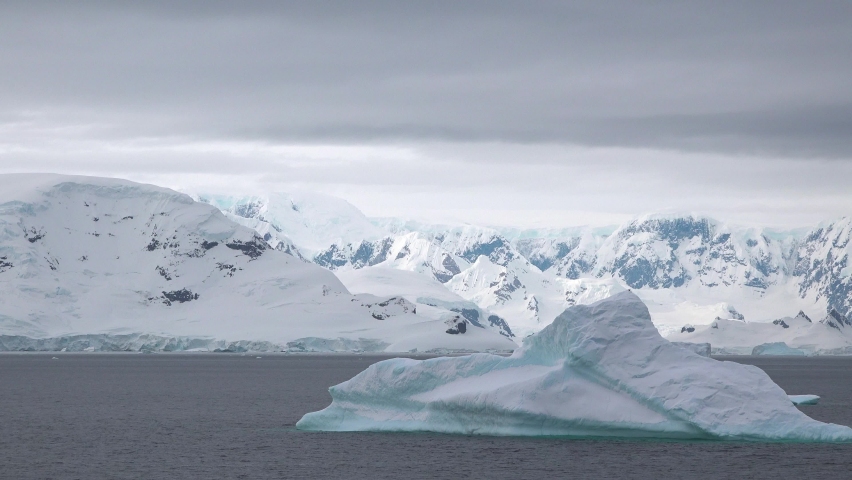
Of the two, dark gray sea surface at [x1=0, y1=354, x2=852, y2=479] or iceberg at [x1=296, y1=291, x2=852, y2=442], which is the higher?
iceberg at [x1=296, y1=291, x2=852, y2=442]

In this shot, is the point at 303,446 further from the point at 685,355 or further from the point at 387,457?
the point at 685,355

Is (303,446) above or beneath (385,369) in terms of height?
beneath

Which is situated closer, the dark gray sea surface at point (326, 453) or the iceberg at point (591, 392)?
the dark gray sea surface at point (326, 453)

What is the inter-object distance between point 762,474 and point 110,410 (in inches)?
2101

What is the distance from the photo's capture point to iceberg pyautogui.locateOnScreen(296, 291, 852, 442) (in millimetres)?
52250

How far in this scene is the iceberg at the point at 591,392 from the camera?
2057 inches

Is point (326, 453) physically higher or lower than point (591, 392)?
lower

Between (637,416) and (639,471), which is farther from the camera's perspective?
(637,416)

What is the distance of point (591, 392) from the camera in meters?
54.7

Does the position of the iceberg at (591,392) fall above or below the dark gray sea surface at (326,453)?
above

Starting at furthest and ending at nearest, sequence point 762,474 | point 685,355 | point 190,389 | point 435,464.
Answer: point 190,389 → point 685,355 → point 435,464 → point 762,474

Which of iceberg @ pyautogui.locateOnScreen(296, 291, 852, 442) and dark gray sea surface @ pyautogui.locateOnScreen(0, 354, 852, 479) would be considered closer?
dark gray sea surface @ pyautogui.locateOnScreen(0, 354, 852, 479)

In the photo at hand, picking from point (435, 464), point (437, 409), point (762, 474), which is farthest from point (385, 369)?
point (762, 474)

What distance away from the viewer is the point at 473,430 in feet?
189
